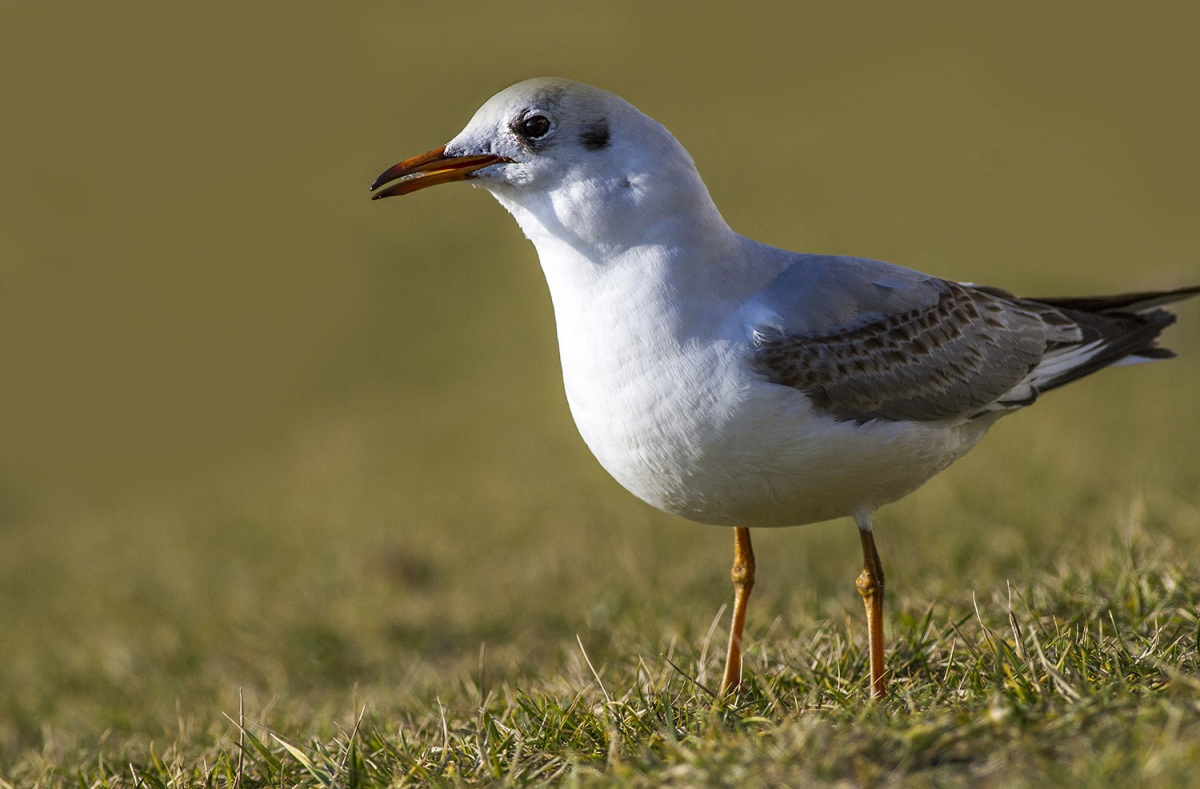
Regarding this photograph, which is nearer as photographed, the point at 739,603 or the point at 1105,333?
the point at 739,603

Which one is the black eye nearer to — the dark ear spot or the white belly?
the dark ear spot

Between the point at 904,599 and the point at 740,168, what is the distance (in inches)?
560

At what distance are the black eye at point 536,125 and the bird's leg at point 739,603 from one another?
1.72 metres

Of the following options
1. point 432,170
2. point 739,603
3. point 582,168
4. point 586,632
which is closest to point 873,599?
point 739,603

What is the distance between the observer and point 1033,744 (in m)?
2.99

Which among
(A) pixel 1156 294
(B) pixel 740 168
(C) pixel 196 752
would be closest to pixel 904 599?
(A) pixel 1156 294

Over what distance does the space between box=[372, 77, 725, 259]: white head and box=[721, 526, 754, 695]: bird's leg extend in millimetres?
1326

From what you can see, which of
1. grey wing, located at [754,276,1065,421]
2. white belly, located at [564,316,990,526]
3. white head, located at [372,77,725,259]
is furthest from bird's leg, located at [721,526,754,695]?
white head, located at [372,77,725,259]

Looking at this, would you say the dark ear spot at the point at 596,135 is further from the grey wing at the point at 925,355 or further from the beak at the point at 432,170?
the grey wing at the point at 925,355

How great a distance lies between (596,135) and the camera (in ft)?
14.0

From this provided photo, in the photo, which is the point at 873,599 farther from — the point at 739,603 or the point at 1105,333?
the point at 1105,333

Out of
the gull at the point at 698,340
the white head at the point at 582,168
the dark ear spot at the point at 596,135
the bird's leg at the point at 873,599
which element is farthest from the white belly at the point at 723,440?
the dark ear spot at the point at 596,135

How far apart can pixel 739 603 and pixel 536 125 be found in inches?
78.7

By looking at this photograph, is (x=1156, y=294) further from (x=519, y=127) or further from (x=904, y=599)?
(x=519, y=127)
